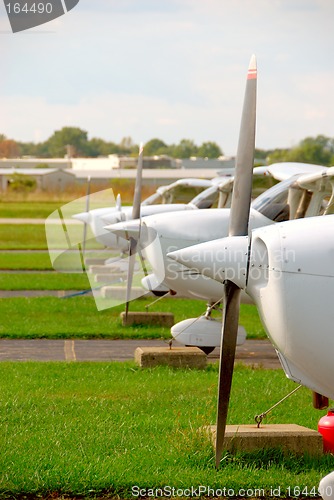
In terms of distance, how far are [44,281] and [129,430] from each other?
595 inches

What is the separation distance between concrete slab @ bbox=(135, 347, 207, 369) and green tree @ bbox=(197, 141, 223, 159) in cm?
12165

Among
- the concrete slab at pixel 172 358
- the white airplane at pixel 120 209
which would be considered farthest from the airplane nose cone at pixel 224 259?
the white airplane at pixel 120 209

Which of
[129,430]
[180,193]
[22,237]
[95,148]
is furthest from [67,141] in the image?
[129,430]

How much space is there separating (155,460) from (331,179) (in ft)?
18.8

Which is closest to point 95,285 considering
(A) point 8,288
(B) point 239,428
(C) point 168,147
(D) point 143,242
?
(A) point 8,288

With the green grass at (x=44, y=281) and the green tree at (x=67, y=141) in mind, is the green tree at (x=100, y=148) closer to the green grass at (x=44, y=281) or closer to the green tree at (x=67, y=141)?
the green tree at (x=67, y=141)

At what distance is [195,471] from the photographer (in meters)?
7.08

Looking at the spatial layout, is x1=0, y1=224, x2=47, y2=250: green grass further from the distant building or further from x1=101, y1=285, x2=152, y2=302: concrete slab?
the distant building

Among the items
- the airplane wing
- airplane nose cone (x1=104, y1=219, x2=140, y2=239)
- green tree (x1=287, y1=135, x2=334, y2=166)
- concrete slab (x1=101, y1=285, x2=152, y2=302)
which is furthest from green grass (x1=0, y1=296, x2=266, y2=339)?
green tree (x1=287, y1=135, x2=334, y2=166)

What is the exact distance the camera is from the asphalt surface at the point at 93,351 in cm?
1270

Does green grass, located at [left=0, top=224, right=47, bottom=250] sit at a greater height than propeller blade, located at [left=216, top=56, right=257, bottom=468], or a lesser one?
lesser

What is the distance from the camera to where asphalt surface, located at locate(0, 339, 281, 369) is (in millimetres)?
12695

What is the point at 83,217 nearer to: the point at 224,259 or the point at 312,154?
the point at 224,259

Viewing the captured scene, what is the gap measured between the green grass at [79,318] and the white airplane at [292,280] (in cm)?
802
